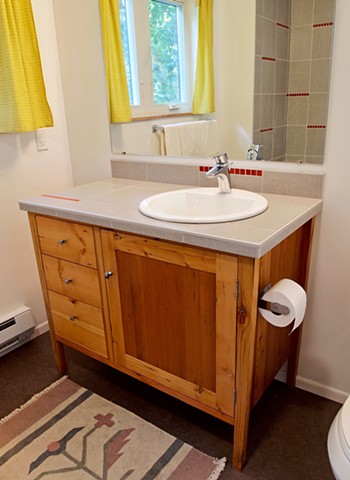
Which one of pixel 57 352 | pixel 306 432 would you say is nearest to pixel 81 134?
pixel 57 352

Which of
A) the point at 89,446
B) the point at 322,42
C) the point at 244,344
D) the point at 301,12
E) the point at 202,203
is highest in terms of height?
the point at 301,12

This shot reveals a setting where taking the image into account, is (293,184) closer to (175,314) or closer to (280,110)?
(280,110)

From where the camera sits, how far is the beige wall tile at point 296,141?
138 centimetres

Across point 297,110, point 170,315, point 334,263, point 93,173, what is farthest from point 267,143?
point 93,173

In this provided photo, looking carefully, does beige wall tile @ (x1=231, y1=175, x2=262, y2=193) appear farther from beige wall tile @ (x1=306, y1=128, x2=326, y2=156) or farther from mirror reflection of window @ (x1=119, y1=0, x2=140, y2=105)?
mirror reflection of window @ (x1=119, y1=0, x2=140, y2=105)

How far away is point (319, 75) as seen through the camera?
1.30 meters

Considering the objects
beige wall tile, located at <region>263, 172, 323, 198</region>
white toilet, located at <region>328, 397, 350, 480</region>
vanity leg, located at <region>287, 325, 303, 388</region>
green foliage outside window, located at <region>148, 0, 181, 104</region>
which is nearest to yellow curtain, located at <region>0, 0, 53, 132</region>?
green foliage outside window, located at <region>148, 0, 181, 104</region>

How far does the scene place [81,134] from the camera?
79.9 inches

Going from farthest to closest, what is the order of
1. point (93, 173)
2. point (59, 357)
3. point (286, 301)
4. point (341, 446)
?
point (93, 173) → point (59, 357) → point (286, 301) → point (341, 446)

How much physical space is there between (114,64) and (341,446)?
68.0 inches

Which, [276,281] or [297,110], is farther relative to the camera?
[297,110]

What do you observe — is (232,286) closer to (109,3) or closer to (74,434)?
(74,434)

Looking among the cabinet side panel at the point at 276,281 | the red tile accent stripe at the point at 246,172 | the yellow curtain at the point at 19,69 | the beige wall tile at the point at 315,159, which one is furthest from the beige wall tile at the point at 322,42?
the yellow curtain at the point at 19,69

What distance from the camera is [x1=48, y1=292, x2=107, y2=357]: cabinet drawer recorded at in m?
1.54
